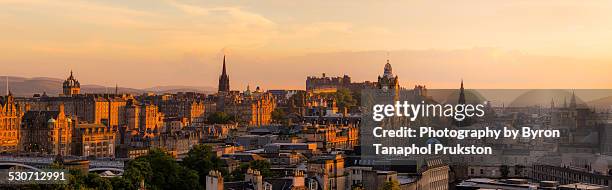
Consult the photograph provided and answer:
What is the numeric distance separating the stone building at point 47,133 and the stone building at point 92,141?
3.29ft

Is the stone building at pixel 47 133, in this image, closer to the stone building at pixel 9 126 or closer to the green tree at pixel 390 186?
the stone building at pixel 9 126

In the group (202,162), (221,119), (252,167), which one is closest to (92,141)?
(221,119)

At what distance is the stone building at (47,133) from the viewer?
315 feet

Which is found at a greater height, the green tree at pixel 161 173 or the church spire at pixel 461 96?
the church spire at pixel 461 96

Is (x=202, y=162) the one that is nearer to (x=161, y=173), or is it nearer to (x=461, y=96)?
(x=161, y=173)

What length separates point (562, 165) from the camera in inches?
2968

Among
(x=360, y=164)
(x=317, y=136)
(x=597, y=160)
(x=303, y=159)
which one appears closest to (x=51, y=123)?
(x=317, y=136)

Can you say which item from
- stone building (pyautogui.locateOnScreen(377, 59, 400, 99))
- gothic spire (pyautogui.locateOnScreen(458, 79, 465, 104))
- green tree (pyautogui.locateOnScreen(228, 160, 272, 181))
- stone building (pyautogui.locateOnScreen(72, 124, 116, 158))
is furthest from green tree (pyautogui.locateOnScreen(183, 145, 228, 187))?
gothic spire (pyautogui.locateOnScreen(458, 79, 465, 104))

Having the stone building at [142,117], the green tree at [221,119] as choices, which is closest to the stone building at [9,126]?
the stone building at [142,117]

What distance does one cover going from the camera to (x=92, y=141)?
100375mm

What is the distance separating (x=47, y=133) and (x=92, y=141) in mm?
5405

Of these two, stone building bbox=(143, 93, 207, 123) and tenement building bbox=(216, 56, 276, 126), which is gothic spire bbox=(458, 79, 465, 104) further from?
stone building bbox=(143, 93, 207, 123)

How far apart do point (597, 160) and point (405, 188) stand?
26334 millimetres

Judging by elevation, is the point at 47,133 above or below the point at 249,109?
below
